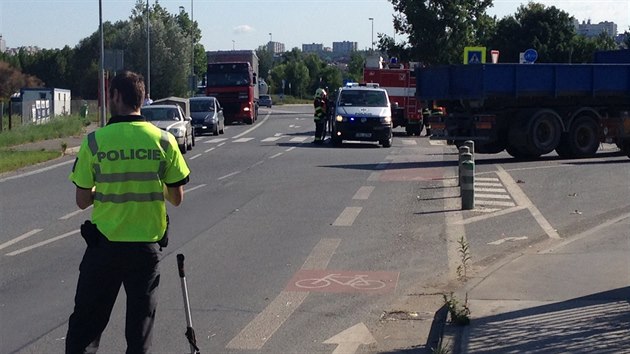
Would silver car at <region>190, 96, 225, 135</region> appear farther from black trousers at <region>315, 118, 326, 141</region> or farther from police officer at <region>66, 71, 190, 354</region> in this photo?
police officer at <region>66, 71, 190, 354</region>

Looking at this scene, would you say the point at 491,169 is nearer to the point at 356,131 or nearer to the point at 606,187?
the point at 606,187

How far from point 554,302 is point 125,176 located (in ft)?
15.7

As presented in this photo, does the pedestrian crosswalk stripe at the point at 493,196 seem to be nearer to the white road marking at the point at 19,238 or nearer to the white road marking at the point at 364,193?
the white road marking at the point at 364,193

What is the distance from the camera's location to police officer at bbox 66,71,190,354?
19.2 ft

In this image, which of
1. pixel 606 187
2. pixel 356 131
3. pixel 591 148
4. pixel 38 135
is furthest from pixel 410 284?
pixel 38 135

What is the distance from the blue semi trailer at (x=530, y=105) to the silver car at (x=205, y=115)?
15.8 meters

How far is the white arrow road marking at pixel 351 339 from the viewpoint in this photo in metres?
8.02

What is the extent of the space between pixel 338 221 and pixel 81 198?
31.5ft

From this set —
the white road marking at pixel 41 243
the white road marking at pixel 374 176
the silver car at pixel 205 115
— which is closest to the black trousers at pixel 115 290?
the white road marking at pixel 41 243

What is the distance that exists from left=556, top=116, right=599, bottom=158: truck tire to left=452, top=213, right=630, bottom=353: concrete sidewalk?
14421 millimetres

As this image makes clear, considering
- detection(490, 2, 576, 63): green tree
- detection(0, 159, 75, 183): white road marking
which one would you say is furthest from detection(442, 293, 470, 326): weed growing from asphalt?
detection(490, 2, 576, 63): green tree

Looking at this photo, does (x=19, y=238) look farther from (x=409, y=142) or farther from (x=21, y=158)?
(x=409, y=142)

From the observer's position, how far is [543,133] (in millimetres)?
26594

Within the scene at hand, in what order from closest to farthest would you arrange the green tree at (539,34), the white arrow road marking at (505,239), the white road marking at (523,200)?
the white arrow road marking at (505,239), the white road marking at (523,200), the green tree at (539,34)
